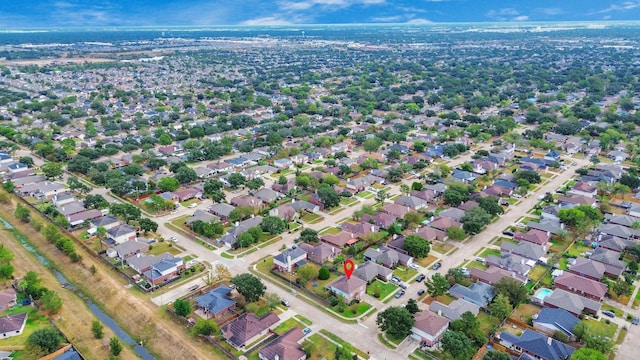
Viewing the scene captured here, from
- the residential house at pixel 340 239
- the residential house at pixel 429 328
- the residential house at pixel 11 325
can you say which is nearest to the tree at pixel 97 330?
the residential house at pixel 11 325

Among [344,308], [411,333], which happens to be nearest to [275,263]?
[344,308]

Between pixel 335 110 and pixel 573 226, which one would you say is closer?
pixel 573 226

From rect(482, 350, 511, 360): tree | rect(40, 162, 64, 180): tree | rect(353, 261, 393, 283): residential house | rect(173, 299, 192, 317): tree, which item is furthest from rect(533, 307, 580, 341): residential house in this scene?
rect(40, 162, 64, 180): tree

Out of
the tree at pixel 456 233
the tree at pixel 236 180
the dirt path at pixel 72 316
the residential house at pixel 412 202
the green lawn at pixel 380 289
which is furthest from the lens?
the tree at pixel 236 180

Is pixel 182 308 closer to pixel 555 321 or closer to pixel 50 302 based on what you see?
pixel 50 302

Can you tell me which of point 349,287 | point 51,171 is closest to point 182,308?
point 349,287

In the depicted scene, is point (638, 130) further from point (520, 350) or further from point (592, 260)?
point (520, 350)

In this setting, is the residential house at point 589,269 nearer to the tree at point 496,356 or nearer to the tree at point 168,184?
the tree at point 496,356
